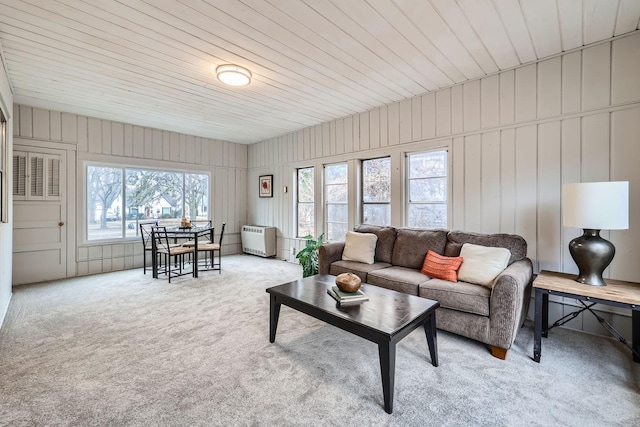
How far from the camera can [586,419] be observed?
1540mm

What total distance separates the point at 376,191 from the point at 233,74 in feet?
8.22

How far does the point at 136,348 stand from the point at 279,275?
2.46m

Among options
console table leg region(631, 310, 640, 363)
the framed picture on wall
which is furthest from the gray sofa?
the framed picture on wall

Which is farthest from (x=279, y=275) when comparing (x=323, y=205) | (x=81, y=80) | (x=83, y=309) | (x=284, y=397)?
(x=81, y=80)

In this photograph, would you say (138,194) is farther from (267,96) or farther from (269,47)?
(269,47)

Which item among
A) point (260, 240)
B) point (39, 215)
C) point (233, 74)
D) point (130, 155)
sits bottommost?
point (260, 240)

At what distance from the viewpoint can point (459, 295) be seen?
91.3 inches

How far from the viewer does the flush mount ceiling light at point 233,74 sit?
2.88 metres

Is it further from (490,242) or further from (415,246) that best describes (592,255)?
(415,246)

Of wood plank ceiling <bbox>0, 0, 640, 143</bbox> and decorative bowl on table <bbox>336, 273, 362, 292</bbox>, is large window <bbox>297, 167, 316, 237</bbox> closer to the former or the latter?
wood plank ceiling <bbox>0, 0, 640, 143</bbox>

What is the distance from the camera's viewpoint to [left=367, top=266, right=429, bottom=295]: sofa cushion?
8.62ft

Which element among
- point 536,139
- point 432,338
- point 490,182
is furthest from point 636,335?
point 536,139

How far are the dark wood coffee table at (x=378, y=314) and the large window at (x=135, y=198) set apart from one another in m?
3.94

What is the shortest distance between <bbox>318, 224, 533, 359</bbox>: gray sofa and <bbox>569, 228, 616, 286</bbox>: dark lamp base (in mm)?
365
